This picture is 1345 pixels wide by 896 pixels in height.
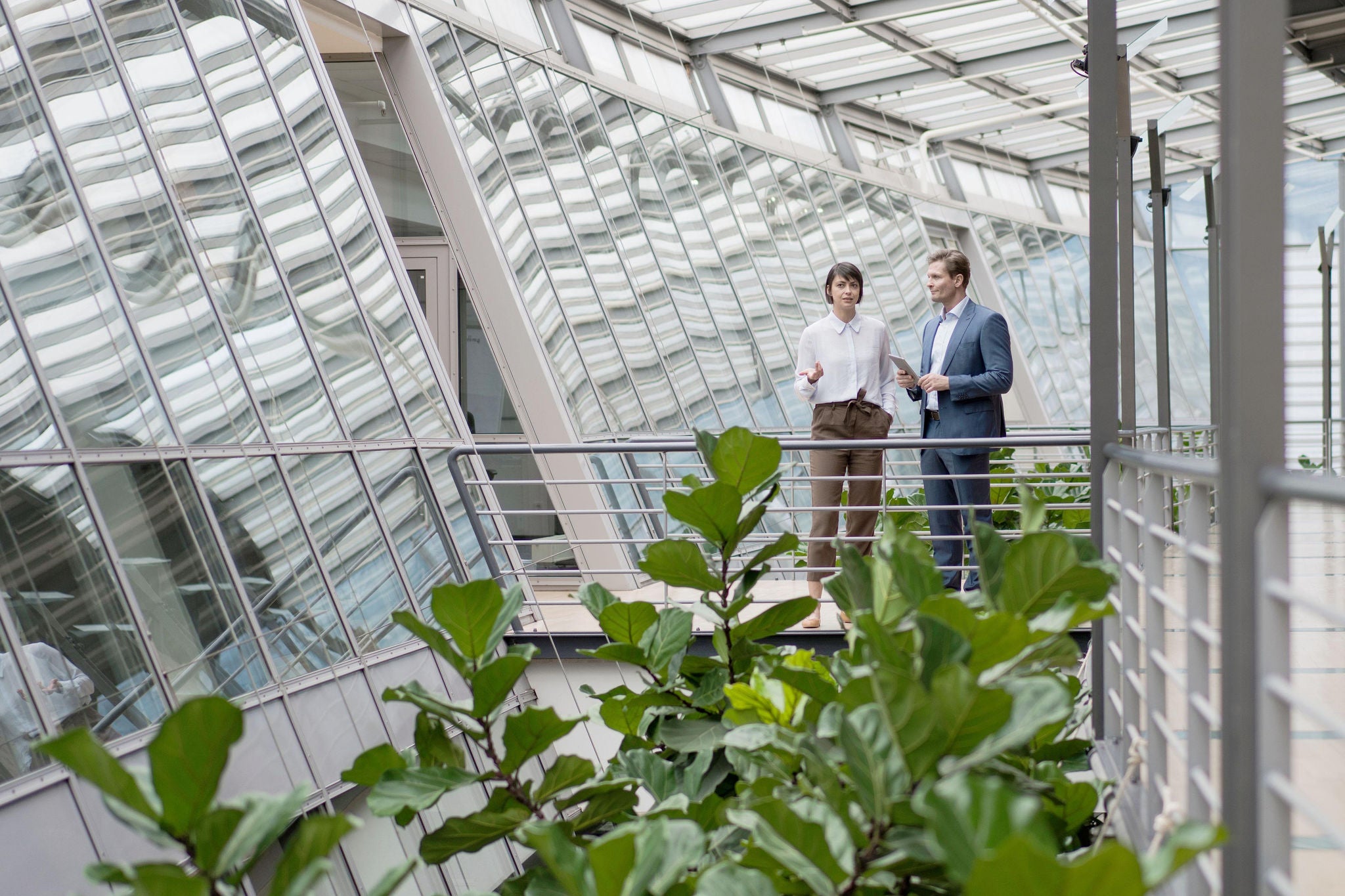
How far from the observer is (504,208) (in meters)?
8.09

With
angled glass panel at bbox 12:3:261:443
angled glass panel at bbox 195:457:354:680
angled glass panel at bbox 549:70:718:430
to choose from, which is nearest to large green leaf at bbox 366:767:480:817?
angled glass panel at bbox 195:457:354:680

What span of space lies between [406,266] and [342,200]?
2.58 m

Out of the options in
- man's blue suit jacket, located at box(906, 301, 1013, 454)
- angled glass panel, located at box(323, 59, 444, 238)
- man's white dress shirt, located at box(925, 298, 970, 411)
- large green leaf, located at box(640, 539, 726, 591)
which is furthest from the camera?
angled glass panel, located at box(323, 59, 444, 238)

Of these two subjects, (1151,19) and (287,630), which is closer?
(287,630)

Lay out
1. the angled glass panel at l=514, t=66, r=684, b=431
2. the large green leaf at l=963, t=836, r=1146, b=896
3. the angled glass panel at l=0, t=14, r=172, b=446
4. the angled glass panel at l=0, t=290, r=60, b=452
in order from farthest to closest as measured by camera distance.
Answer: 1. the angled glass panel at l=514, t=66, r=684, b=431
2. the angled glass panel at l=0, t=14, r=172, b=446
3. the angled glass panel at l=0, t=290, r=60, b=452
4. the large green leaf at l=963, t=836, r=1146, b=896

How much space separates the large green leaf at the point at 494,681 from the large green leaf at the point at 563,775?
4.3 inches

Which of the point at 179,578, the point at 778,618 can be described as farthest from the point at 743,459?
the point at 179,578

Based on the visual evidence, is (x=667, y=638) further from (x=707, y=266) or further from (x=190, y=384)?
(x=707, y=266)

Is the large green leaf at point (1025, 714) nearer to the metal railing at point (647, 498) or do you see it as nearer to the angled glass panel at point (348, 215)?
the metal railing at point (647, 498)

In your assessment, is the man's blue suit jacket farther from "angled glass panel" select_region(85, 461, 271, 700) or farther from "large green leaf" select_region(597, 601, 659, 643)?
"large green leaf" select_region(597, 601, 659, 643)

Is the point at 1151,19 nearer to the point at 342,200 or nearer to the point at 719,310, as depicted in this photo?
the point at 719,310

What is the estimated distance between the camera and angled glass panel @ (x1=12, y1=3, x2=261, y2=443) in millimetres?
4371

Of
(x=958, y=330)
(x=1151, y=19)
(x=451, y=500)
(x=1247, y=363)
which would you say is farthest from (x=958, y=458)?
(x=1151, y=19)

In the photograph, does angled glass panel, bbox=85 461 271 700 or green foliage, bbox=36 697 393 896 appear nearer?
green foliage, bbox=36 697 393 896
